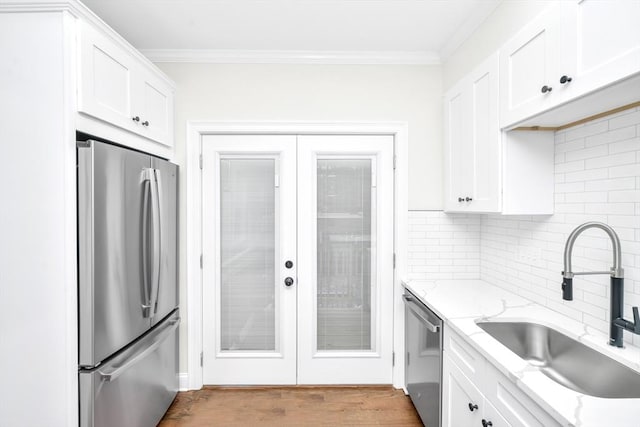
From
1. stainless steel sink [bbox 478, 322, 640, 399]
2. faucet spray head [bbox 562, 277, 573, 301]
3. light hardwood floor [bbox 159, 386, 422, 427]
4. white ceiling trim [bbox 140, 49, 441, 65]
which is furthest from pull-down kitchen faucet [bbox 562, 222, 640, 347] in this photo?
white ceiling trim [bbox 140, 49, 441, 65]

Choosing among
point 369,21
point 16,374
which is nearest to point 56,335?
point 16,374

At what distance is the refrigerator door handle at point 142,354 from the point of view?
5.37ft

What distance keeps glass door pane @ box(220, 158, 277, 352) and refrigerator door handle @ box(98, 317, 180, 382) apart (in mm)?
442

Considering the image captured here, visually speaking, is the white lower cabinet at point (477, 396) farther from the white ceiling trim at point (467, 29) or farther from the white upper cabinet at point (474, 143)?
the white ceiling trim at point (467, 29)

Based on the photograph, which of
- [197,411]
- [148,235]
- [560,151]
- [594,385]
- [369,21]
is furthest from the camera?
[197,411]

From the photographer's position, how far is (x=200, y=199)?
8.72 feet

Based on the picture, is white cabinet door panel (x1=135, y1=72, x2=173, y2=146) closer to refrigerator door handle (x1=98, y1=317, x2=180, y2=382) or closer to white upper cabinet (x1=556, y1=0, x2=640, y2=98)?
refrigerator door handle (x1=98, y1=317, x2=180, y2=382)

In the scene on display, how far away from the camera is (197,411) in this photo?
239cm

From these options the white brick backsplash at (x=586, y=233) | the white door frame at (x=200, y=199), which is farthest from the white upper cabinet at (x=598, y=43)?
the white door frame at (x=200, y=199)

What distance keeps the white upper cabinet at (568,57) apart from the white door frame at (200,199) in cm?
98

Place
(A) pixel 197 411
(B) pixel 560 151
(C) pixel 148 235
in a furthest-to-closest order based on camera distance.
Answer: (A) pixel 197 411
(C) pixel 148 235
(B) pixel 560 151

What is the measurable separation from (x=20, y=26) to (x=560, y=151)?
270 cm

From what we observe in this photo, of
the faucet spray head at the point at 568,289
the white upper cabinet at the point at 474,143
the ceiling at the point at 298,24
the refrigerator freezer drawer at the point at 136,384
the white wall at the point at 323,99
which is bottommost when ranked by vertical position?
the refrigerator freezer drawer at the point at 136,384

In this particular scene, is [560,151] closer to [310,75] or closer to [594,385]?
[594,385]
